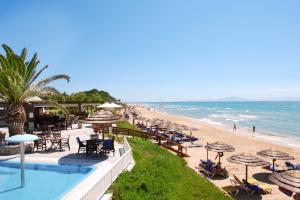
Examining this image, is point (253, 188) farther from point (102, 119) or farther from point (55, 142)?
point (55, 142)

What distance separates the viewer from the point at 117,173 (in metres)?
10.8

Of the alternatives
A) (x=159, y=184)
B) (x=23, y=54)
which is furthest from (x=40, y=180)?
(x=23, y=54)

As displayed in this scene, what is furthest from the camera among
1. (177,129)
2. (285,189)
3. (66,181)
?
(177,129)

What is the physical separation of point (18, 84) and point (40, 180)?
6908 mm

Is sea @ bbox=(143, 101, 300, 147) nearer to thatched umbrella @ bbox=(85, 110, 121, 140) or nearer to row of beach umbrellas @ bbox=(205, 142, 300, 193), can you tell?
row of beach umbrellas @ bbox=(205, 142, 300, 193)

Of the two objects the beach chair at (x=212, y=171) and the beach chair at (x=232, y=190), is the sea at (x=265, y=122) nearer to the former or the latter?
the beach chair at (x=212, y=171)

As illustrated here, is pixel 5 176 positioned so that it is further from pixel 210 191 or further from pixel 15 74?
pixel 210 191

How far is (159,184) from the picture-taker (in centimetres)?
1166

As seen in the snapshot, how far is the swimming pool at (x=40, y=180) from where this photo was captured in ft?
30.6

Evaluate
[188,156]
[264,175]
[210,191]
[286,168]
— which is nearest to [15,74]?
[210,191]

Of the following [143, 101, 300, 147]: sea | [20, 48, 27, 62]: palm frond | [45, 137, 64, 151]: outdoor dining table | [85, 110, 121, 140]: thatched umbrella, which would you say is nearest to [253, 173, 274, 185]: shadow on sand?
[85, 110, 121, 140]: thatched umbrella

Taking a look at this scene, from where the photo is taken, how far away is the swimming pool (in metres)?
9.32

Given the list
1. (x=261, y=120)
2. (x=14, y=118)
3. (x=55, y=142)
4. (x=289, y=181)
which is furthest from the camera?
(x=261, y=120)

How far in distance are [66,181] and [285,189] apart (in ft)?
26.3
